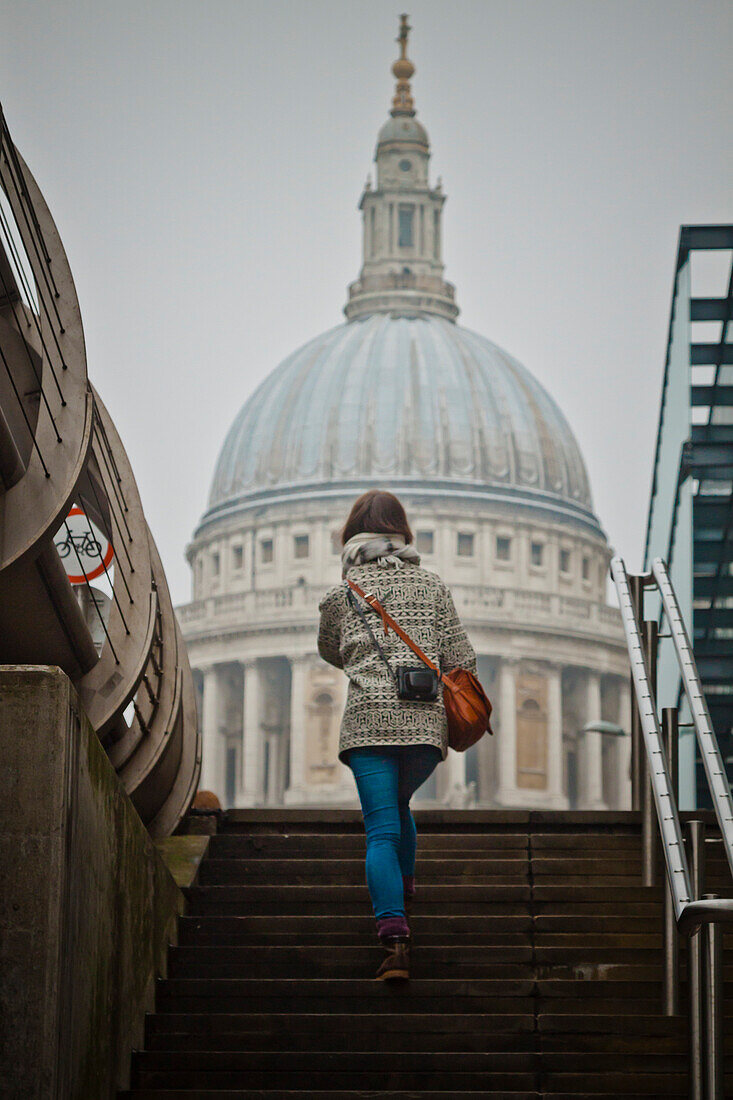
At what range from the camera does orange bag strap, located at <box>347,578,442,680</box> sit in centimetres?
685

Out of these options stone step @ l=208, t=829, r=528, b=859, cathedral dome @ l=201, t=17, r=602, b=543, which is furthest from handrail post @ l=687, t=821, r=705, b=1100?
cathedral dome @ l=201, t=17, r=602, b=543

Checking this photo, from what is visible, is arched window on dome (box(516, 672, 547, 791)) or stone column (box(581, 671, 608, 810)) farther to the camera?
stone column (box(581, 671, 608, 810))

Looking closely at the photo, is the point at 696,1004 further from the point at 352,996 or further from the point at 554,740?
the point at 554,740

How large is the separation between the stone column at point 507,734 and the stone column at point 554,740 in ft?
5.53

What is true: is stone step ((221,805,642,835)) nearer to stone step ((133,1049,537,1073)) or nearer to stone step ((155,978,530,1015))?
stone step ((155,978,530,1015))

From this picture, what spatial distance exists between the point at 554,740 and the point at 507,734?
2.58m

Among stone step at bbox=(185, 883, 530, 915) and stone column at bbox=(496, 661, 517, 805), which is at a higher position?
stone column at bbox=(496, 661, 517, 805)

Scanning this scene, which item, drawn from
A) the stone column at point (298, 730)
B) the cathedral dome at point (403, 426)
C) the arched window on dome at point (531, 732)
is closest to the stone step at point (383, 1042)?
the stone column at point (298, 730)

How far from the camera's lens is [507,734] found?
80.8 meters

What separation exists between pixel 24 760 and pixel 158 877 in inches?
67.8

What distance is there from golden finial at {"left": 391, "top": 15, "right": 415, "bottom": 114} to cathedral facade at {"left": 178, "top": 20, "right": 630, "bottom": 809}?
14567mm

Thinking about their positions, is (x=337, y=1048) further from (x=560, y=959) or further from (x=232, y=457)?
(x=232, y=457)

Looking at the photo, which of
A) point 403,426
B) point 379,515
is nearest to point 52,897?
point 379,515

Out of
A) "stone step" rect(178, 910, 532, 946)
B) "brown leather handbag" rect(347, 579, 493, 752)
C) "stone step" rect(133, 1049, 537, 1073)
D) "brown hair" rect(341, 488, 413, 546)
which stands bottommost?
"stone step" rect(133, 1049, 537, 1073)
